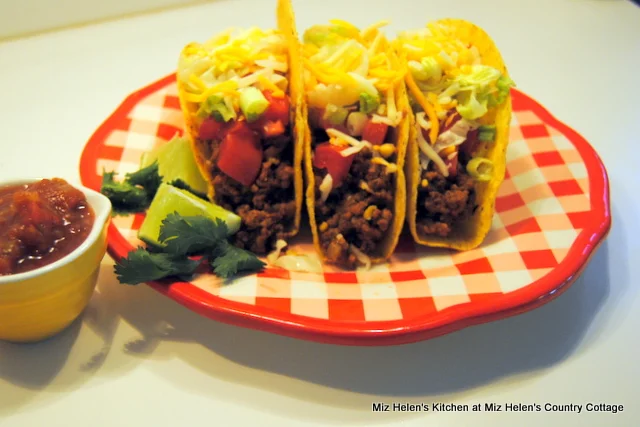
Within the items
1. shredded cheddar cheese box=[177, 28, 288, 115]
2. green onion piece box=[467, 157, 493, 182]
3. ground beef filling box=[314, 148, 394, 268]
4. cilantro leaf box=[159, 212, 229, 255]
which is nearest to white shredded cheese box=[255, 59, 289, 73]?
shredded cheddar cheese box=[177, 28, 288, 115]

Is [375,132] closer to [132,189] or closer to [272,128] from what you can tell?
[272,128]

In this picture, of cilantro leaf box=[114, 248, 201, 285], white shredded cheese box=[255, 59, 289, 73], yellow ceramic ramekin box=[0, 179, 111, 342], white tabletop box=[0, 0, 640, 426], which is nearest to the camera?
yellow ceramic ramekin box=[0, 179, 111, 342]

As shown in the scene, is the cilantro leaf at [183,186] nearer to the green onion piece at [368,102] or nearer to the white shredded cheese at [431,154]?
the green onion piece at [368,102]

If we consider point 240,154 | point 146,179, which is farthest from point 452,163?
point 146,179

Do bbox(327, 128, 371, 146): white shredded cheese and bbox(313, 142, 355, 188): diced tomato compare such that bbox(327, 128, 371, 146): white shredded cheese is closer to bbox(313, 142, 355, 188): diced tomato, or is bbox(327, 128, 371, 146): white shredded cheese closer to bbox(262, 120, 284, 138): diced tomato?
bbox(313, 142, 355, 188): diced tomato

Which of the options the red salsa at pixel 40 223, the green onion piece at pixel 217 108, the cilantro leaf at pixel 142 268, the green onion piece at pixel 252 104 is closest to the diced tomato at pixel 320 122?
the green onion piece at pixel 252 104

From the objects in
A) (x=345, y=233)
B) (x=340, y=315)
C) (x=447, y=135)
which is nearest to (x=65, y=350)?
(x=340, y=315)

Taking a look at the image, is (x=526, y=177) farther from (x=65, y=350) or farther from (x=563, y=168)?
(x=65, y=350)
